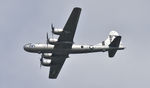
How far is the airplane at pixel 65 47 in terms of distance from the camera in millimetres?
79688

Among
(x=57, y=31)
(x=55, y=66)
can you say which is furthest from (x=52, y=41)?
(x=55, y=66)

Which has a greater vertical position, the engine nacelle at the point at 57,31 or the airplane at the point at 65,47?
the engine nacelle at the point at 57,31

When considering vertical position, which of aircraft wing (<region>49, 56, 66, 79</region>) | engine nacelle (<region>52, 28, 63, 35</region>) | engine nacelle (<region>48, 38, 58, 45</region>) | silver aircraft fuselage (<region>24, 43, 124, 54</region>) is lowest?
aircraft wing (<region>49, 56, 66, 79</region>)

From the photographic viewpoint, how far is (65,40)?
81.6m

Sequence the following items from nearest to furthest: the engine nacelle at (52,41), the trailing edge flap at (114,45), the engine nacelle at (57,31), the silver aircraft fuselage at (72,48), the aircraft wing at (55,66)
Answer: the engine nacelle at (57,31) < the engine nacelle at (52,41) < the silver aircraft fuselage at (72,48) < the trailing edge flap at (114,45) < the aircraft wing at (55,66)

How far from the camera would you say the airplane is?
79.7 meters

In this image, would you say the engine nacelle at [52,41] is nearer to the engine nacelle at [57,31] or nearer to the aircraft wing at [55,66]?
the engine nacelle at [57,31]

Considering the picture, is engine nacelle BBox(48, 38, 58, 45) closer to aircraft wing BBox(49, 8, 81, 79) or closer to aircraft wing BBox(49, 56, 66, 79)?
aircraft wing BBox(49, 8, 81, 79)

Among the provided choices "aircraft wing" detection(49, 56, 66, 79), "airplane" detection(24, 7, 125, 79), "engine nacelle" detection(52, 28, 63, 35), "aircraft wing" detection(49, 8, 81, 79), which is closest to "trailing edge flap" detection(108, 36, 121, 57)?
"airplane" detection(24, 7, 125, 79)

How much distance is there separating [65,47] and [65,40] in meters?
1.77

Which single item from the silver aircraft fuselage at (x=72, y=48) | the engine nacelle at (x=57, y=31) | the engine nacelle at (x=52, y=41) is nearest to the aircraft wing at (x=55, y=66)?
the silver aircraft fuselage at (x=72, y=48)

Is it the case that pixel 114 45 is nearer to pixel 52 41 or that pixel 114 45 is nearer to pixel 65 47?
pixel 65 47

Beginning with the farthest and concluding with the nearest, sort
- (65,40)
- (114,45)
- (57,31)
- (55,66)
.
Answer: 1. (55,66)
2. (114,45)
3. (65,40)
4. (57,31)

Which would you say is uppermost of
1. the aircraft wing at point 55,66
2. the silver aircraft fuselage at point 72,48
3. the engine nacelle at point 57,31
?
the engine nacelle at point 57,31
